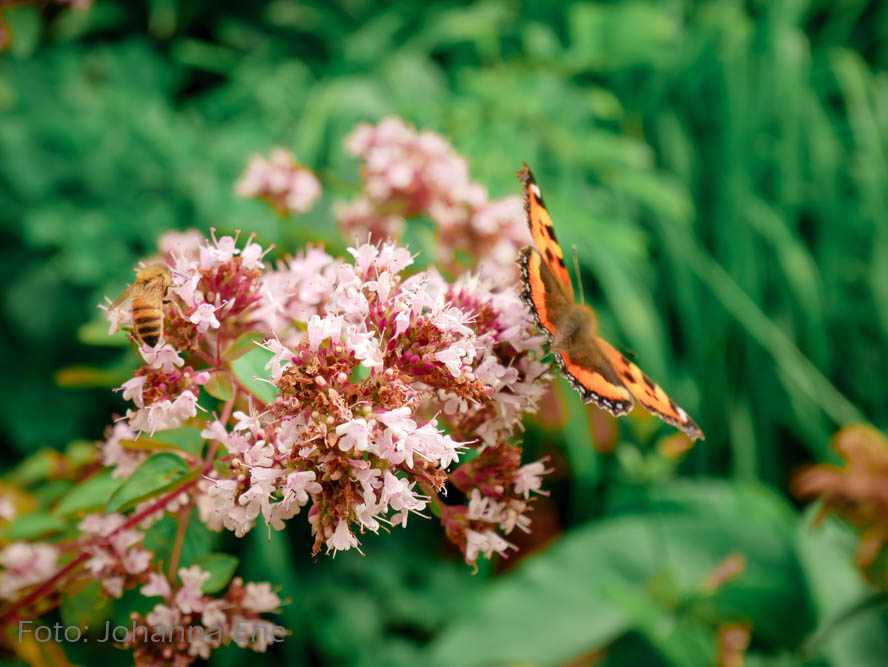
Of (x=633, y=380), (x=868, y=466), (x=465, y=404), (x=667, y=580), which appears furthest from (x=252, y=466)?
(x=868, y=466)

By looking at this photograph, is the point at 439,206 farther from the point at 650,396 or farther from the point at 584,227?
the point at 650,396

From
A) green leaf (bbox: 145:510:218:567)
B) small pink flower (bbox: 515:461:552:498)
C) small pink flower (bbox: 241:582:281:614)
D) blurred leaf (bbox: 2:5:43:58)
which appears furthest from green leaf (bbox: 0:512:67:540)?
blurred leaf (bbox: 2:5:43:58)

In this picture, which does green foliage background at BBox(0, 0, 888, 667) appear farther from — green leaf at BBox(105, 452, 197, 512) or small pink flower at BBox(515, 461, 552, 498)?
small pink flower at BBox(515, 461, 552, 498)

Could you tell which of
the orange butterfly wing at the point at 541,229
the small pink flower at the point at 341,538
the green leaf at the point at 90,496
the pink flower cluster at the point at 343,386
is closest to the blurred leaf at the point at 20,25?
the pink flower cluster at the point at 343,386

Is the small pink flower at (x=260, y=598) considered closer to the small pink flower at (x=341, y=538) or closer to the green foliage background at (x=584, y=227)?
the small pink flower at (x=341, y=538)

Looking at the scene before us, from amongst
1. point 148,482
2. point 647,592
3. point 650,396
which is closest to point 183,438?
point 148,482

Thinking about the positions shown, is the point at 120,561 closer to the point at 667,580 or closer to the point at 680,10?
the point at 667,580
